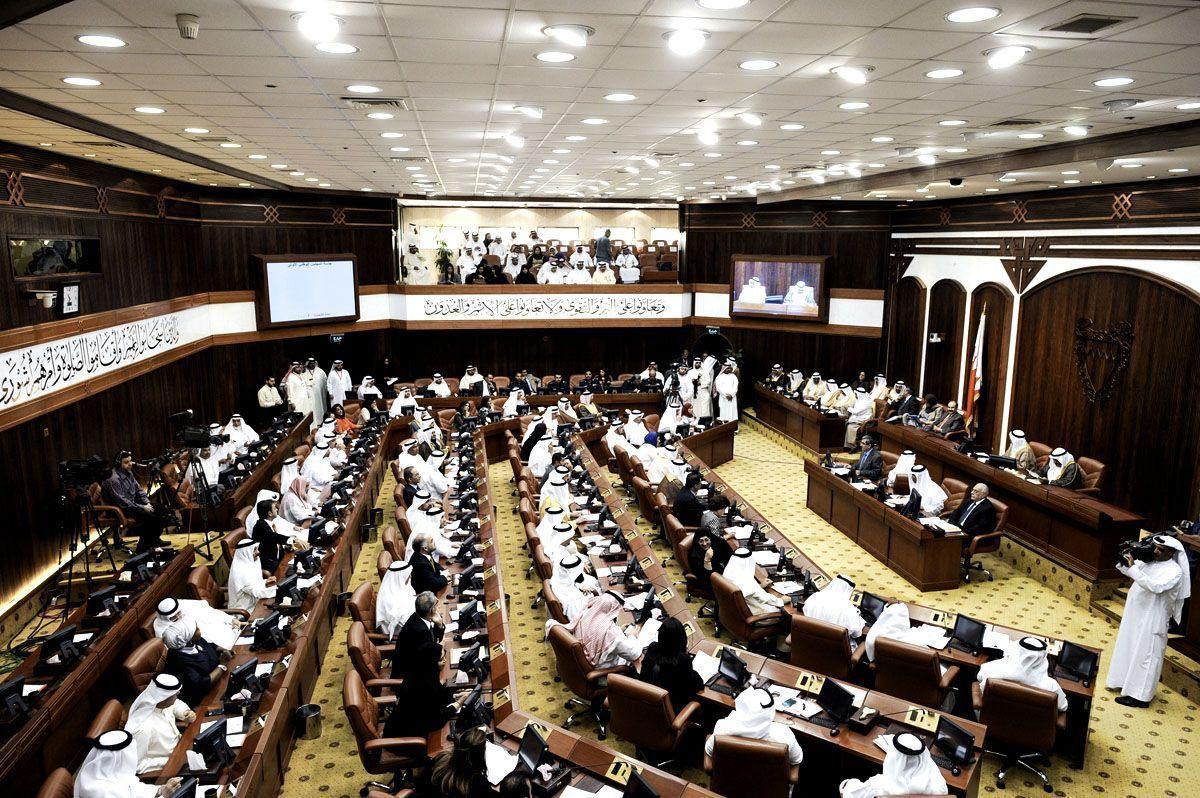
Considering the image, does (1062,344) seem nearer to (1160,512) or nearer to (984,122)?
(1160,512)

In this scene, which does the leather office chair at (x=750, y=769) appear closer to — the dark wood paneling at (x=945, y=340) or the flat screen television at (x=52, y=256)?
the flat screen television at (x=52, y=256)

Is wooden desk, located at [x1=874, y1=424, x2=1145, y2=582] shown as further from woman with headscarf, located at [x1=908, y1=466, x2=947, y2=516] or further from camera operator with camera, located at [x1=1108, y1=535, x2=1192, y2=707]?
camera operator with camera, located at [x1=1108, y1=535, x2=1192, y2=707]

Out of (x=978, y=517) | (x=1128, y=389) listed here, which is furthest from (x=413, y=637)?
(x=1128, y=389)

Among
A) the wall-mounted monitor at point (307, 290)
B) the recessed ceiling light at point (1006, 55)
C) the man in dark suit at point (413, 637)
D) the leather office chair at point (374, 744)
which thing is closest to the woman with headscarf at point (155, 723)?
the leather office chair at point (374, 744)

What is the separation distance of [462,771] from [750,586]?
→ 4.60m

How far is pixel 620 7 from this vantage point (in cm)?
426

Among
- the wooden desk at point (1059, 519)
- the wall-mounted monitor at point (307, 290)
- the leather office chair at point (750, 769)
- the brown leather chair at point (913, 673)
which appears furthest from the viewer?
the wall-mounted monitor at point (307, 290)

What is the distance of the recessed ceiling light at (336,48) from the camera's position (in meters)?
5.04

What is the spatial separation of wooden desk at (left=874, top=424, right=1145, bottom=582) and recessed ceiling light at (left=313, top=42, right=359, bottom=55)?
31.5ft

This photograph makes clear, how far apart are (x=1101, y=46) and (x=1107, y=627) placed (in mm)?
7174

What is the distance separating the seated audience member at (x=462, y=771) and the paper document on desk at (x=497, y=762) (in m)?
0.58

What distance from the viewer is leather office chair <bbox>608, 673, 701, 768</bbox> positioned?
600 centimetres

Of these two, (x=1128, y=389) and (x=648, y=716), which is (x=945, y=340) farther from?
(x=648, y=716)

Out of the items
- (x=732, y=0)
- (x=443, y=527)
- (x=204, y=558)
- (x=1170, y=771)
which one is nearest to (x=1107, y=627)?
(x=1170, y=771)
